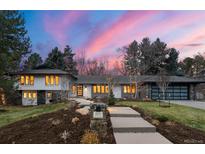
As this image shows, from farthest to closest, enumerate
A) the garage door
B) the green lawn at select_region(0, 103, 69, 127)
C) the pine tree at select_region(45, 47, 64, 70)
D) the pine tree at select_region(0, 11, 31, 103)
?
the pine tree at select_region(45, 47, 64, 70) → the garage door → the pine tree at select_region(0, 11, 31, 103) → the green lawn at select_region(0, 103, 69, 127)

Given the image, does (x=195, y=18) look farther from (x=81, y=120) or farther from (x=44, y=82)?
(x=81, y=120)

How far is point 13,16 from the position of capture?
37125 millimetres

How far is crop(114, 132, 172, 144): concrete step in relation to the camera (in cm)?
1024

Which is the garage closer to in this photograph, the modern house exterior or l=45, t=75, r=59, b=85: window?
the modern house exterior

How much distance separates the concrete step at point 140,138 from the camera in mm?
10241

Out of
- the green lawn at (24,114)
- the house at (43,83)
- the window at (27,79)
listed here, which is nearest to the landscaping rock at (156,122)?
the green lawn at (24,114)

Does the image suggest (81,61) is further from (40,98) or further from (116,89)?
(40,98)

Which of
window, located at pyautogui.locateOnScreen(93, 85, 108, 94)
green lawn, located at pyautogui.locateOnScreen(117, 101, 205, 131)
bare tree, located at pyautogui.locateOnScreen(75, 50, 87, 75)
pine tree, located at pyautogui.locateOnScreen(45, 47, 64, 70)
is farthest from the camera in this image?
bare tree, located at pyautogui.locateOnScreen(75, 50, 87, 75)

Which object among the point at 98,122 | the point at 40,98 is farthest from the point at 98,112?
the point at 40,98

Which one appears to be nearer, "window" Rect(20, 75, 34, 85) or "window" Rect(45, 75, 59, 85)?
"window" Rect(45, 75, 59, 85)

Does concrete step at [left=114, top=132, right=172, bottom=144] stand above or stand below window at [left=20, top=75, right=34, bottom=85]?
below

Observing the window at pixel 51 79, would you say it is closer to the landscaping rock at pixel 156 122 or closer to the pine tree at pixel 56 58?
the pine tree at pixel 56 58

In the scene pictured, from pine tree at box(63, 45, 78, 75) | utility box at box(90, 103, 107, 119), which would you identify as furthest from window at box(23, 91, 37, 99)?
utility box at box(90, 103, 107, 119)

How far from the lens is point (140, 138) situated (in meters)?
10.7
